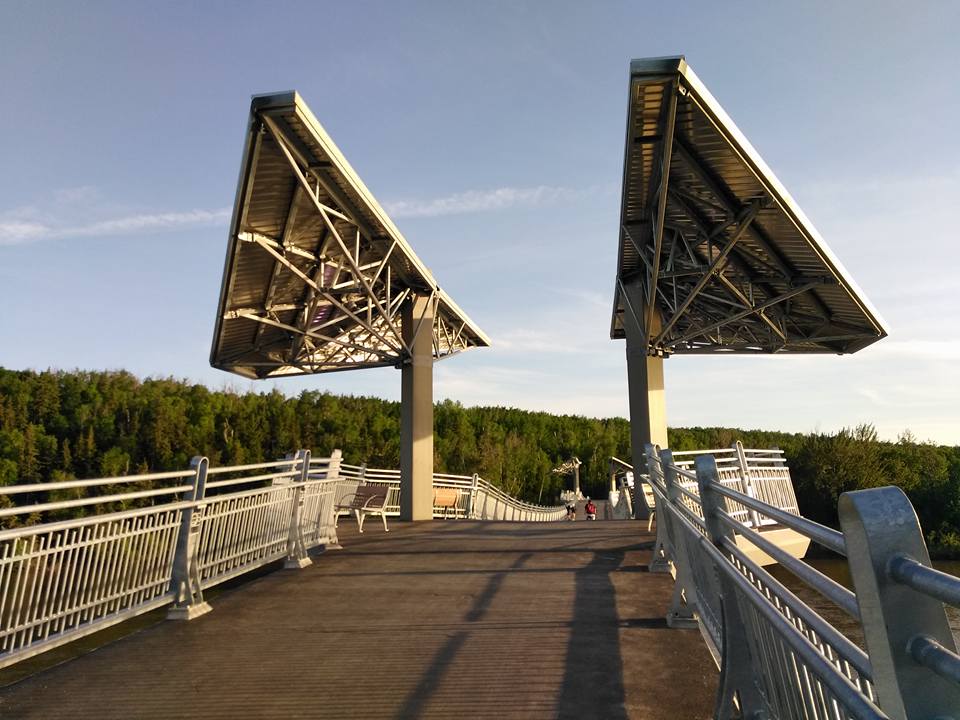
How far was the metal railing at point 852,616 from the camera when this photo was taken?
1.31 metres

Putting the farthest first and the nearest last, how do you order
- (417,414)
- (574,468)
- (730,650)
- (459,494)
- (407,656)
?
(574,468) → (459,494) → (417,414) → (407,656) → (730,650)

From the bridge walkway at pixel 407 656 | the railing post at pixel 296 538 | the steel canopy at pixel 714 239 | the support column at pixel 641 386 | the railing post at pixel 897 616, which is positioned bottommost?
the bridge walkway at pixel 407 656

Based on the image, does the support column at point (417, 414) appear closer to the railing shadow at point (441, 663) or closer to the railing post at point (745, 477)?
the railing post at point (745, 477)

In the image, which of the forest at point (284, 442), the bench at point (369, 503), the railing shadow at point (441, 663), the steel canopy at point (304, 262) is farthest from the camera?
the forest at point (284, 442)

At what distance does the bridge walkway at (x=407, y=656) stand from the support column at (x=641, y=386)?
10.5m

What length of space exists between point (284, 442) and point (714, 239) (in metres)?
44.7

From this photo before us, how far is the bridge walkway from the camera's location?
4.25 metres

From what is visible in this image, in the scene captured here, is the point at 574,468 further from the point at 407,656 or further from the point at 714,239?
the point at 407,656

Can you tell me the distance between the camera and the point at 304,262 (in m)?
15.7

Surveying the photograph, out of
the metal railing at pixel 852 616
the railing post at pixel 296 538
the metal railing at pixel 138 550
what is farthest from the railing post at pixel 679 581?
the railing post at pixel 296 538

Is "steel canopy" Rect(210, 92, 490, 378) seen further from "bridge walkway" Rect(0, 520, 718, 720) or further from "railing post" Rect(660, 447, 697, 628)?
"railing post" Rect(660, 447, 697, 628)

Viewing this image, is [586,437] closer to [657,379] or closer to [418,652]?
[657,379]

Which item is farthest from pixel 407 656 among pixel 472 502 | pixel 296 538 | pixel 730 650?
pixel 472 502

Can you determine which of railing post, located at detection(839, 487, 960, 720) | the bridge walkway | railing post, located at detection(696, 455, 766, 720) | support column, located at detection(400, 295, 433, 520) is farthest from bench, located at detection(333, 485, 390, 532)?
railing post, located at detection(839, 487, 960, 720)
